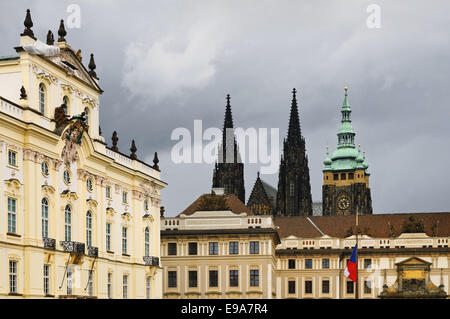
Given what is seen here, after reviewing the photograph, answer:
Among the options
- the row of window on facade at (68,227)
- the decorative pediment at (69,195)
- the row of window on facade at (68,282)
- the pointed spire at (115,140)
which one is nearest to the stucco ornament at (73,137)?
the decorative pediment at (69,195)

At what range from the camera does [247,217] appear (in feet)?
250

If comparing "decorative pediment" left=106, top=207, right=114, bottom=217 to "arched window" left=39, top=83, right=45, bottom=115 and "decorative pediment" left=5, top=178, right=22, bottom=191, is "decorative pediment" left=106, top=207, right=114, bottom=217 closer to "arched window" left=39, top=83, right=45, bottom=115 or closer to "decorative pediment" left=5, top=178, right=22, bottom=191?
"arched window" left=39, top=83, right=45, bottom=115

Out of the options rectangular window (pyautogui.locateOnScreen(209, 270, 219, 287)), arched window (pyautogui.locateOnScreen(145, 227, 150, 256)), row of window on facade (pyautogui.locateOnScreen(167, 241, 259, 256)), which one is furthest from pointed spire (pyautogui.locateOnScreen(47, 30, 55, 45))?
rectangular window (pyautogui.locateOnScreen(209, 270, 219, 287))

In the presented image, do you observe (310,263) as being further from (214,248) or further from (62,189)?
(62,189)

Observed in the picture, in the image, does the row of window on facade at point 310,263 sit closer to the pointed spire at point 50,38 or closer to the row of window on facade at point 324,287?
the row of window on facade at point 324,287

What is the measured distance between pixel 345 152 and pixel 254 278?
8554 centimetres

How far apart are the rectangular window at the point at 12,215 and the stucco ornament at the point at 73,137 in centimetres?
537

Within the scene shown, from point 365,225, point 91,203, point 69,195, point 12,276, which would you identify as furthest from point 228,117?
point 12,276

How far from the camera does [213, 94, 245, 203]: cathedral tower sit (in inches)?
4719

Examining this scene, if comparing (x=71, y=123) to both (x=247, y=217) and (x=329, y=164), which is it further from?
(x=329, y=164)

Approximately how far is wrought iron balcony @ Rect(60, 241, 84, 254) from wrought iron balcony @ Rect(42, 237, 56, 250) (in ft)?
3.55

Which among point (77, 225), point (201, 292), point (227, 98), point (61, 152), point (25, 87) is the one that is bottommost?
point (201, 292)
